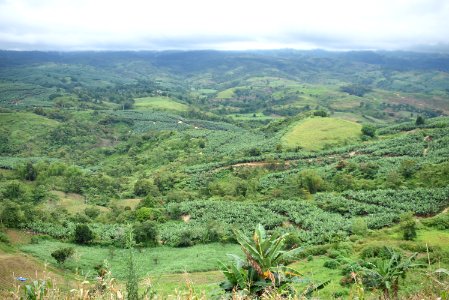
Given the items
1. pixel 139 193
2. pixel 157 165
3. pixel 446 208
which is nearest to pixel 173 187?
pixel 139 193

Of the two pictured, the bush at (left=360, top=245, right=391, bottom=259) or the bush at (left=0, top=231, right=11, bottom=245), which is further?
the bush at (left=0, top=231, right=11, bottom=245)

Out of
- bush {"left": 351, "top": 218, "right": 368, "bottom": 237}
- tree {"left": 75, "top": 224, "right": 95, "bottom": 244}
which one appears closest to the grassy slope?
tree {"left": 75, "top": 224, "right": 95, "bottom": 244}

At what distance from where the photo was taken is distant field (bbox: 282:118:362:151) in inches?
3615

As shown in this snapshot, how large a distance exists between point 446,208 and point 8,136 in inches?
4900

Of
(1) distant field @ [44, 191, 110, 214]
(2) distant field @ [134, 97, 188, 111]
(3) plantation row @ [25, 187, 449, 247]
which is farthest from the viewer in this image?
(2) distant field @ [134, 97, 188, 111]

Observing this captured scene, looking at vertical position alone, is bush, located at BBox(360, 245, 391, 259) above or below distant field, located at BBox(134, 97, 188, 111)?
above

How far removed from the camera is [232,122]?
538 feet

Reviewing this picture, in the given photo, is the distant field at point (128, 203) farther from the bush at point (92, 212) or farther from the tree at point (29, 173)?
the tree at point (29, 173)

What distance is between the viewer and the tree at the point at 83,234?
4266 cm

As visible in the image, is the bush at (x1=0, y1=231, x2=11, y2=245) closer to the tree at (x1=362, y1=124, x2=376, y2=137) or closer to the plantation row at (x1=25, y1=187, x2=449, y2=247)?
the plantation row at (x1=25, y1=187, x2=449, y2=247)

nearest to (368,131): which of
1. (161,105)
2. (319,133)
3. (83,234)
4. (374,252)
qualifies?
(319,133)

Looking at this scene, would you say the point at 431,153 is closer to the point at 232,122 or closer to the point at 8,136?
the point at 232,122

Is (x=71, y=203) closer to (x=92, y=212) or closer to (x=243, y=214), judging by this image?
(x=92, y=212)

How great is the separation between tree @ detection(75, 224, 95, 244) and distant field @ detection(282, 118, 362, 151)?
182 feet
